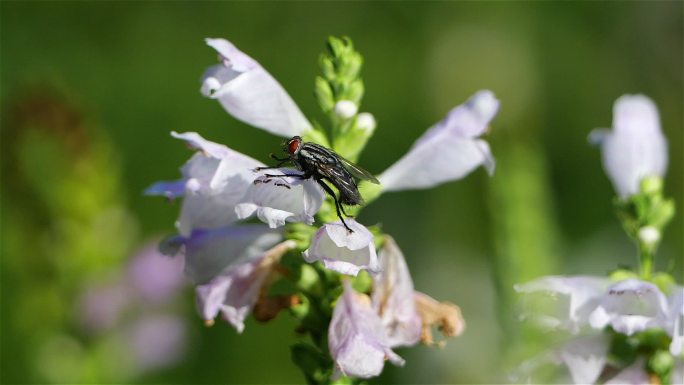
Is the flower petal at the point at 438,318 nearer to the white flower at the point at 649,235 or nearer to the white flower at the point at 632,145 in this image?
the white flower at the point at 649,235

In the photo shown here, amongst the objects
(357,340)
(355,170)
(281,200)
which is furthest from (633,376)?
(281,200)

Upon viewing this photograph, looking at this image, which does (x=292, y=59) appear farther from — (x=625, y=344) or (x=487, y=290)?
(x=625, y=344)

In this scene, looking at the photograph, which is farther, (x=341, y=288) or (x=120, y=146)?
(x=120, y=146)

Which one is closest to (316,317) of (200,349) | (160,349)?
(160,349)

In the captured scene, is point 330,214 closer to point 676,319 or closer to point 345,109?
point 345,109

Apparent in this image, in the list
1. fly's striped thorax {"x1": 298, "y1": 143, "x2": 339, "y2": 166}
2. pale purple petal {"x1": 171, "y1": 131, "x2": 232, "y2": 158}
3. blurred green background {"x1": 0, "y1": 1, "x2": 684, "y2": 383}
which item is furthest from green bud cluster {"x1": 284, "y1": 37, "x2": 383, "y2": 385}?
blurred green background {"x1": 0, "y1": 1, "x2": 684, "y2": 383}

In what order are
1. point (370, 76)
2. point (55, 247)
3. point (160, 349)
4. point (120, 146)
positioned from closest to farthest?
point (55, 247) → point (160, 349) → point (120, 146) → point (370, 76)

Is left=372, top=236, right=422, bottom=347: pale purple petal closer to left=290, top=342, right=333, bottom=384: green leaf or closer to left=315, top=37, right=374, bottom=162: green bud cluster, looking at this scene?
left=290, top=342, right=333, bottom=384: green leaf
